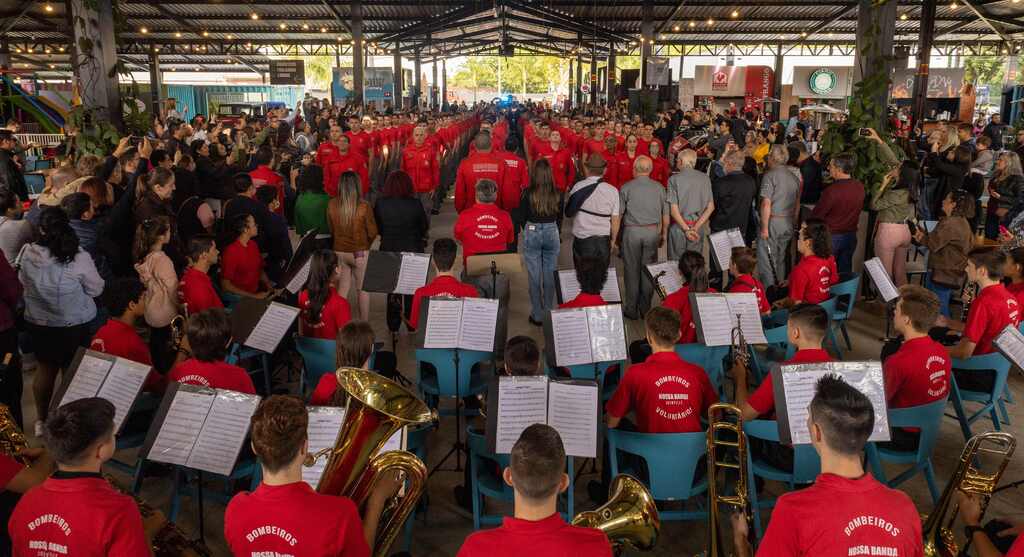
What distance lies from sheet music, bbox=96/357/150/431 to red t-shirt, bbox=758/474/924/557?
111 inches

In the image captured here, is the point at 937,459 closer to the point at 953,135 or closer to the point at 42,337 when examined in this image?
the point at 42,337

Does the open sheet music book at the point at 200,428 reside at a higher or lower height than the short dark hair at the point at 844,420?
lower

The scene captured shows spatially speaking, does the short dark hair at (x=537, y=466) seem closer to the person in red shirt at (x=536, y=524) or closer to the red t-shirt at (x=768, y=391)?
the person in red shirt at (x=536, y=524)

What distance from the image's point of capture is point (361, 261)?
6.75 meters

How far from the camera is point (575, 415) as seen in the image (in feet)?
10.7

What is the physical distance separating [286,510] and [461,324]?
2.06 metres

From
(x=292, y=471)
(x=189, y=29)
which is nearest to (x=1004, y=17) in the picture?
(x=292, y=471)

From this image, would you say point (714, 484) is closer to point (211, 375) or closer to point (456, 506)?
point (456, 506)

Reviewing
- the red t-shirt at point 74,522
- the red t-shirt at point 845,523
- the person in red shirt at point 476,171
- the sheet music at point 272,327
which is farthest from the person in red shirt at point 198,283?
the red t-shirt at point 845,523

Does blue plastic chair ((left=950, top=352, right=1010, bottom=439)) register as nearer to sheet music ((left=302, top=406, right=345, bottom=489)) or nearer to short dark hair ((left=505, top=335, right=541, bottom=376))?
short dark hair ((left=505, top=335, right=541, bottom=376))

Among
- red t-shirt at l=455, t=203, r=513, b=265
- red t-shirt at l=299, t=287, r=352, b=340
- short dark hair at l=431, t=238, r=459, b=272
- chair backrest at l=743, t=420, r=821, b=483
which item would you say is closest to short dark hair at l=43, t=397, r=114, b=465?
red t-shirt at l=299, t=287, r=352, b=340

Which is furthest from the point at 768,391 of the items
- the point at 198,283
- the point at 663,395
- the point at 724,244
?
the point at 198,283

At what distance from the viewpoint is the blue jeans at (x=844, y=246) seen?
7.62 meters

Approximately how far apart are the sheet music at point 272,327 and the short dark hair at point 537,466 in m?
2.56
